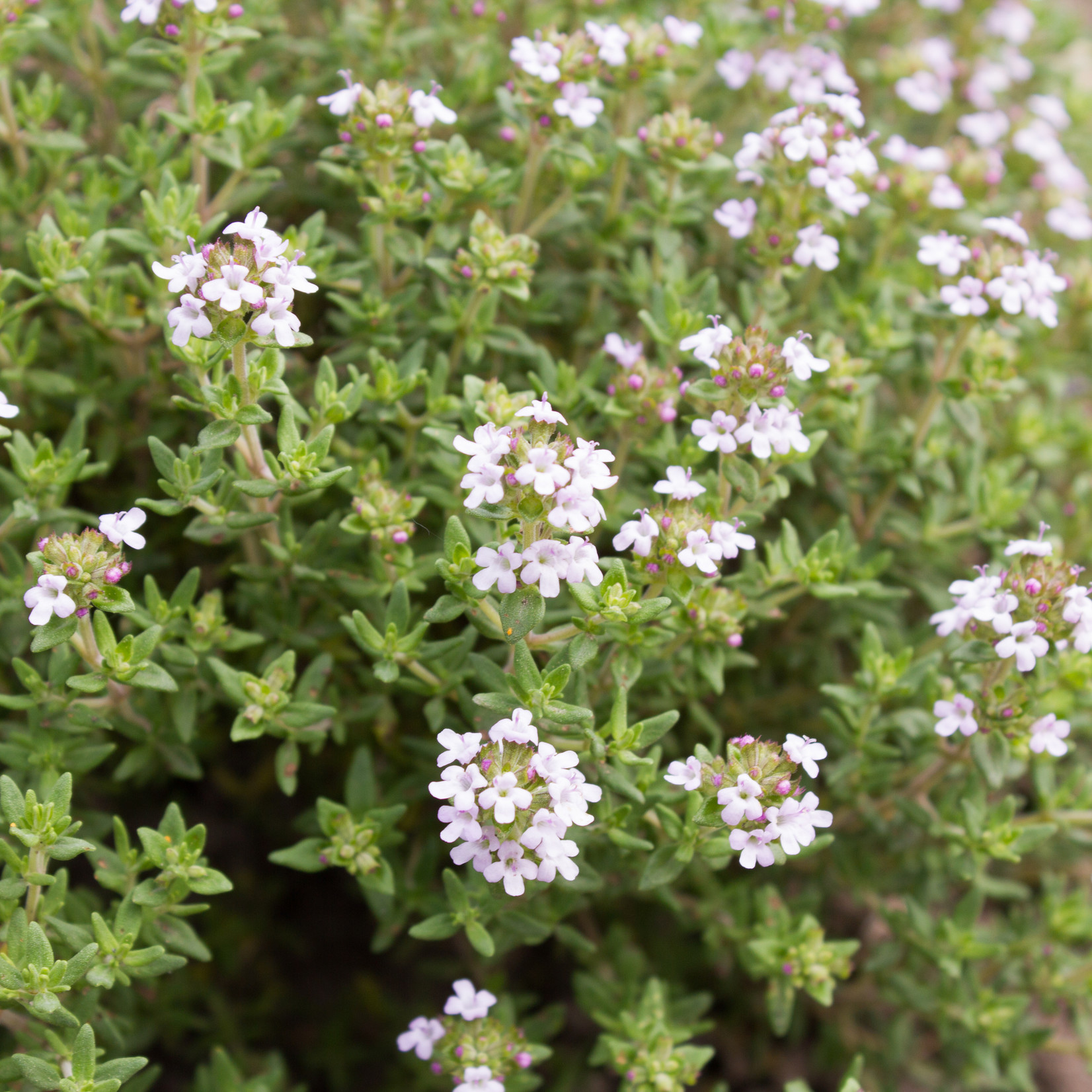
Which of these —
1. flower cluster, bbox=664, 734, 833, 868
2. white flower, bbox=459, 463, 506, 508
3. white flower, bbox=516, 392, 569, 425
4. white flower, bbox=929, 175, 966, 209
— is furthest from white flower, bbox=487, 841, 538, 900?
white flower, bbox=929, 175, 966, 209

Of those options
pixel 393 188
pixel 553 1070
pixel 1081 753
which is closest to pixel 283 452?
pixel 393 188

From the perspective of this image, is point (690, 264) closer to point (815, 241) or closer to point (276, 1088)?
point (815, 241)

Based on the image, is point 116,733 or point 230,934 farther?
point 230,934

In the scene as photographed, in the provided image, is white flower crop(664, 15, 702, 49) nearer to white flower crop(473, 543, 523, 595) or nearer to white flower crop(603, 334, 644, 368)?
white flower crop(603, 334, 644, 368)

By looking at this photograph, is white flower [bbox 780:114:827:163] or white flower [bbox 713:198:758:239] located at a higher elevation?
white flower [bbox 780:114:827:163]

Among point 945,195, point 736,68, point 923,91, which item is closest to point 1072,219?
point 923,91

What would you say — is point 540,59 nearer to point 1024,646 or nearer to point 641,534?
point 641,534

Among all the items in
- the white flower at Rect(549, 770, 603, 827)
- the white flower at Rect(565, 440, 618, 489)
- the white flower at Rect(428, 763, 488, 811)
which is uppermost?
the white flower at Rect(565, 440, 618, 489)

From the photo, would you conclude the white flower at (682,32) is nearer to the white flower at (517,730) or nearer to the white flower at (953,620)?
the white flower at (953,620)
